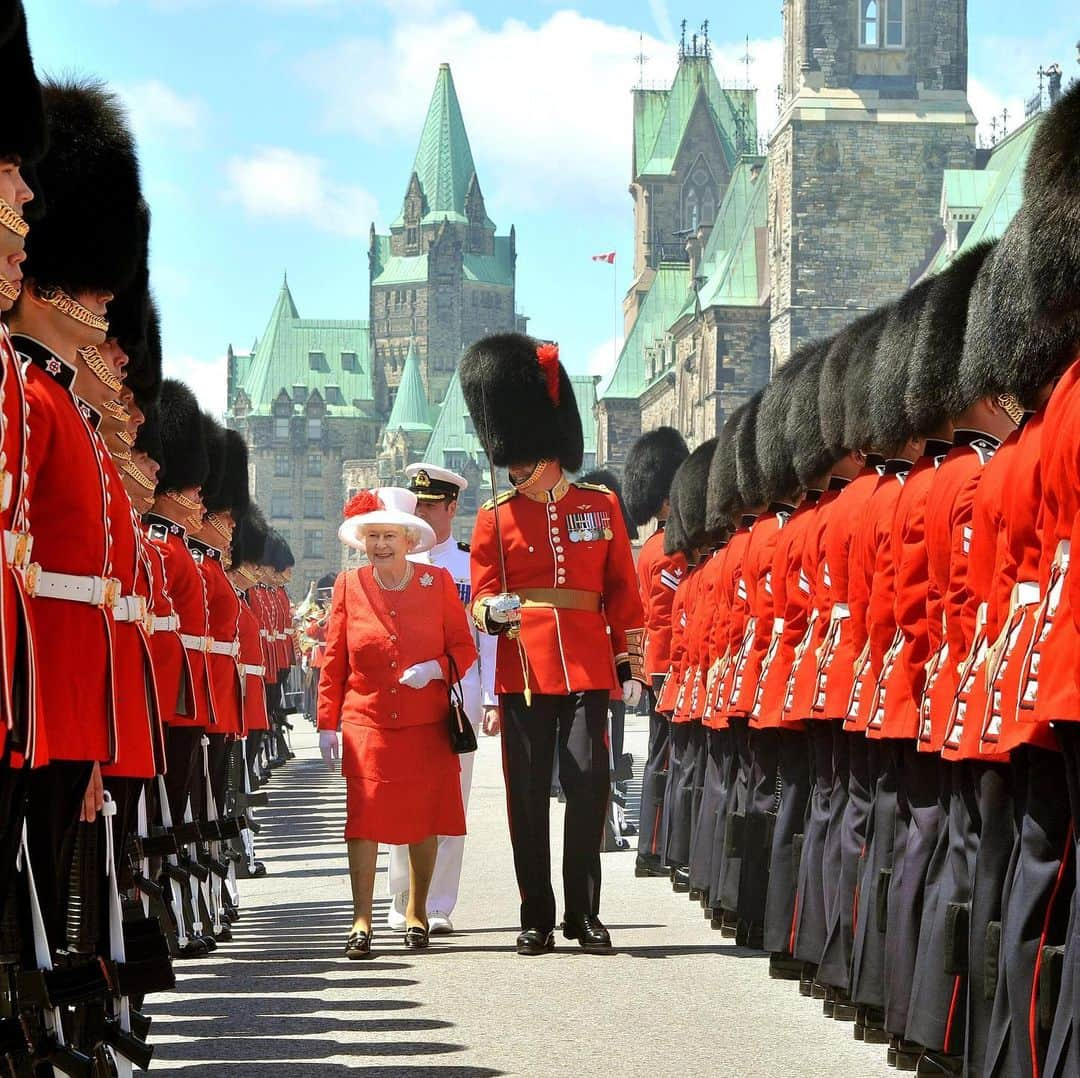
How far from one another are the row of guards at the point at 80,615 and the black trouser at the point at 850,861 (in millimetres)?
2003

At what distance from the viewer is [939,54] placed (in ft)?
194

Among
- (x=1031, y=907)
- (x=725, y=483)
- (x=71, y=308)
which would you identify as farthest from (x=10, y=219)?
(x=725, y=483)

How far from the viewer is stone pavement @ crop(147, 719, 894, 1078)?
19.6ft

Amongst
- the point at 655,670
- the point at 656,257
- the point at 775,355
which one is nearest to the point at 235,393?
the point at 656,257

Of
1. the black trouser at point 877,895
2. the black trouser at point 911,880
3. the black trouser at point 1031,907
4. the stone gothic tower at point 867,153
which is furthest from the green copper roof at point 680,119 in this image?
the black trouser at point 1031,907

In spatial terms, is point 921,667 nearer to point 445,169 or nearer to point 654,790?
point 654,790

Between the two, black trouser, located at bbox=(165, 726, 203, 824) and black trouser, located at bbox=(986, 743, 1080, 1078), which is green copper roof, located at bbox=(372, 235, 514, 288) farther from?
black trouser, located at bbox=(986, 743, 1080, 1078)

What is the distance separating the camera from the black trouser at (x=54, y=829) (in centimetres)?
474

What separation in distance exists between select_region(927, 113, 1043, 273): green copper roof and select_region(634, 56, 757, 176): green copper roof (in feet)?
164

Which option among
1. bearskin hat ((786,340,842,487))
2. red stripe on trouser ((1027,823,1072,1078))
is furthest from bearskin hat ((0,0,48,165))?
bearskin hat ((786,340,842,487))

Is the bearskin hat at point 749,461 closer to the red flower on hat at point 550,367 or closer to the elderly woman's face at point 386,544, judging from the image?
the red flower on hat at point 550,367

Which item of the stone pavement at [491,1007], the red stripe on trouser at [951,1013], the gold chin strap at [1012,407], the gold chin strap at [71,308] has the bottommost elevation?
the stone pavement at [491,1007]

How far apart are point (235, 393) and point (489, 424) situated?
453 ft

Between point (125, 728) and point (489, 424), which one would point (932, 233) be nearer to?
point (489, 424)
